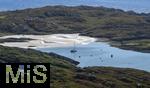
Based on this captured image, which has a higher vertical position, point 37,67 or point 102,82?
point 37,67

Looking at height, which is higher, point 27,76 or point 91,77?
point 27,76

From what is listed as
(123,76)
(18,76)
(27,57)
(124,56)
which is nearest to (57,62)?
(27,57)

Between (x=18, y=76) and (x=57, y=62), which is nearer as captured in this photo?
(x=18, y=76)

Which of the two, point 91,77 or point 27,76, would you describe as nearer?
point 27,76

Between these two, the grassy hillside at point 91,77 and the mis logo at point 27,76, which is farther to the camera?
the grassy hillside at point 91,77

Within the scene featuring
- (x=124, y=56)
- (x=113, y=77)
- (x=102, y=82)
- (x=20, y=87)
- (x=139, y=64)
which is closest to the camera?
(x=20, y=87)

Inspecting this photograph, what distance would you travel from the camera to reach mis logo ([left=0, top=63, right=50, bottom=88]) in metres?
18.1

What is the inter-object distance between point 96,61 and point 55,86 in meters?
75.4

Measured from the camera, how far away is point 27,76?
18312 mm

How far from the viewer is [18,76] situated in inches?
720

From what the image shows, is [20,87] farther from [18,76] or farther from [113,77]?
[113,77]

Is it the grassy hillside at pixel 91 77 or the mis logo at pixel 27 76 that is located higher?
the mis logo at pixel 27 76

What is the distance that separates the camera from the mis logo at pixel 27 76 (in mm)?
18125

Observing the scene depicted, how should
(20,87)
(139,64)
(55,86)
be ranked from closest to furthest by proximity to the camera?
(20,87)
(55,86)
(139,64)
